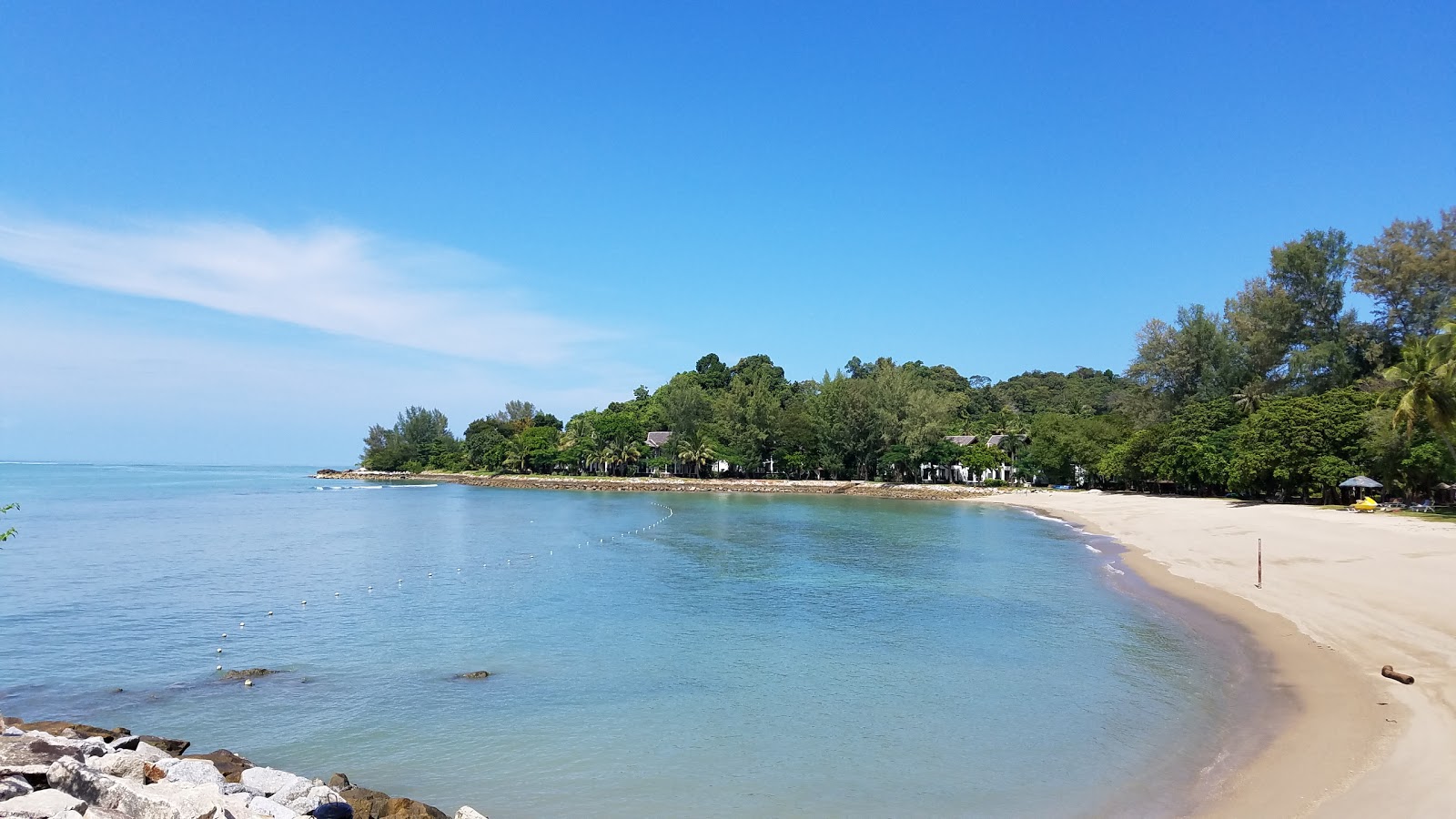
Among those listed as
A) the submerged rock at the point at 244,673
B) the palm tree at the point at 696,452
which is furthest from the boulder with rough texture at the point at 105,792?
the palm tree at the point at 696,452

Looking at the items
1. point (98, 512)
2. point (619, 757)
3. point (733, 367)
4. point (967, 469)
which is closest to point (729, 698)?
point (619, 757)

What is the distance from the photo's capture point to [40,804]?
6.12 m

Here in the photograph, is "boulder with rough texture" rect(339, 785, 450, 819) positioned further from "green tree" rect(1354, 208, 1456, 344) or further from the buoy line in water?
"green tree" rect(1354, 208, 1456, 344)

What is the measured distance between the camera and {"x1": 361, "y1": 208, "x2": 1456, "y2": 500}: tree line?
4206 centimetres

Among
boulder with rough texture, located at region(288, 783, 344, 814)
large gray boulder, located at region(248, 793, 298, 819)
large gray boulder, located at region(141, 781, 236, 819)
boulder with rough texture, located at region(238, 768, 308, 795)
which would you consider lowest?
boulder with rough texture, located at region(238, 768, 308, 795)

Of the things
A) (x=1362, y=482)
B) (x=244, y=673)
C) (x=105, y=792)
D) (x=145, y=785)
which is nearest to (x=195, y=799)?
(x=105, y=792)

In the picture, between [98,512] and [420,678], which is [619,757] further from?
[98,512]

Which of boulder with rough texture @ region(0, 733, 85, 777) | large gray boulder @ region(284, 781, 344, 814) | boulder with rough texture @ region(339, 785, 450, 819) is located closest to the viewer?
boulder with rough texture @ region(0, 733, 85, 777)

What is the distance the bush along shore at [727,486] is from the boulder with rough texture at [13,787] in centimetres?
7027

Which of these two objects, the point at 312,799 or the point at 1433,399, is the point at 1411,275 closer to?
the point at 1433,399

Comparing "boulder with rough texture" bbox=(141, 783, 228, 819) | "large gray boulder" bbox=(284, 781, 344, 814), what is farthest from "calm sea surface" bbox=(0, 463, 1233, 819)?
"boulder with rough texture" bbox=(141, 783, 228, 819)

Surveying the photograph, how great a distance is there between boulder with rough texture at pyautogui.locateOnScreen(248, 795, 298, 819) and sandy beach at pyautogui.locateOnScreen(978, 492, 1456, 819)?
913cm

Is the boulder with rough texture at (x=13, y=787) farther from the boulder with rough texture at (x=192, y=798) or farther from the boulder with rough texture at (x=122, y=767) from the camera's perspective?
the boulder with rough texture at (x=122, y=767)

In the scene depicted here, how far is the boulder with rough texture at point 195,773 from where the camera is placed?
7961 mm
